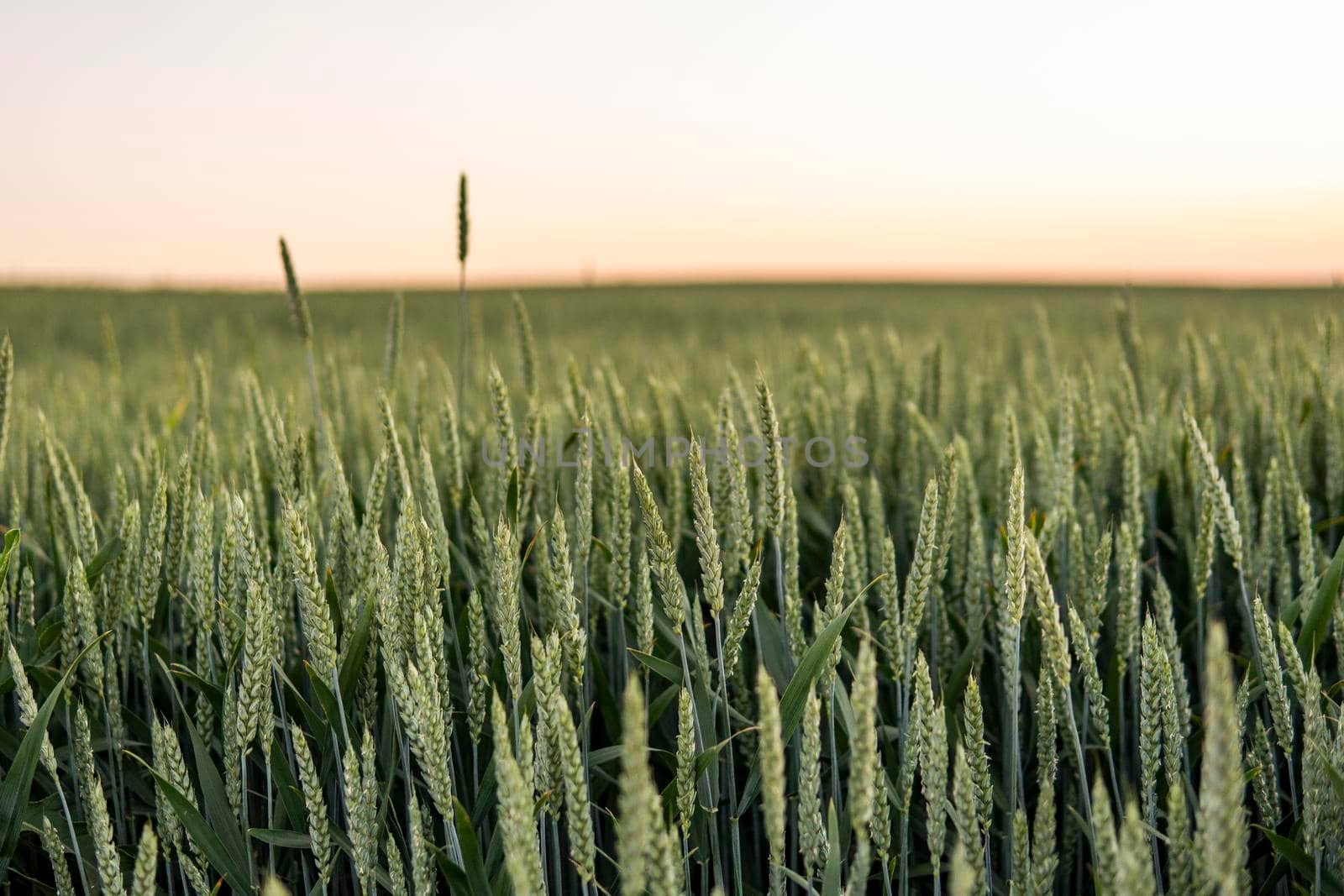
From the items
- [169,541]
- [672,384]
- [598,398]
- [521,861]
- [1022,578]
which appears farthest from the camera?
[672,384]

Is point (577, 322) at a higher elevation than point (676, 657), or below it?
higher

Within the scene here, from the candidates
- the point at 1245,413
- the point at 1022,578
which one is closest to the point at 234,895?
the point at 1022,578

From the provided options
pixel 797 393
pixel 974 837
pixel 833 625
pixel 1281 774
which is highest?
pixel 797 393

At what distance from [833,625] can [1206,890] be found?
1.29 ft

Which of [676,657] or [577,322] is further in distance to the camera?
[577,322]

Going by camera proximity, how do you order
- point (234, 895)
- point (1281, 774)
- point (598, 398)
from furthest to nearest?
1. point (598, 398)
2. point (1281, 774)
3. point (234, 895)

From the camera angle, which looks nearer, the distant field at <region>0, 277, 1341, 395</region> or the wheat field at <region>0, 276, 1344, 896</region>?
the wheat field at <region>0, 276, 1344, 896</region>

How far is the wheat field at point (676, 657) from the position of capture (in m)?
0.87

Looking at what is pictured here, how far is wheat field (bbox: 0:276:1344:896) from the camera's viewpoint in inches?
34.2

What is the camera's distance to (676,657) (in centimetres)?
136

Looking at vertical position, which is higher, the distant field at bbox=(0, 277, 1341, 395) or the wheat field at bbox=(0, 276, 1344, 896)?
the distant field at bbox=(0, 277, 1341, 395)

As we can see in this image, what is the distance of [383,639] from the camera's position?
92cm

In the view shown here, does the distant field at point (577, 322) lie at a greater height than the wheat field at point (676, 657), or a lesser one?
greater

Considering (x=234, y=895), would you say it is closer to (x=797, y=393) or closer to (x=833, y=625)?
(x=833, y=625)
